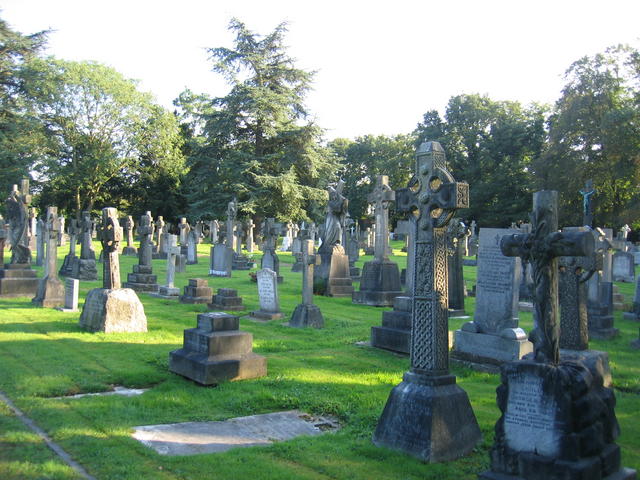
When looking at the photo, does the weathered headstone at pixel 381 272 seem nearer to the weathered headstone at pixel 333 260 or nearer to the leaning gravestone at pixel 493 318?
the weathered headstone at pixel 333 260

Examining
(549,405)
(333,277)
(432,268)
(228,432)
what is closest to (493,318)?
(432,268)

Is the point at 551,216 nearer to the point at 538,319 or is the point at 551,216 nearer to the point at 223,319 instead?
the point at 538,319

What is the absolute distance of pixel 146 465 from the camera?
4.89 metres

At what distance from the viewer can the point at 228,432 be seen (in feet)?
19.3

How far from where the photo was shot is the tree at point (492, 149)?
173 feet

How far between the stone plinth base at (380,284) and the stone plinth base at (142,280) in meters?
7.15

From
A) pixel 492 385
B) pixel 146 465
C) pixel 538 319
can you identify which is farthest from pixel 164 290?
pixel 538 319

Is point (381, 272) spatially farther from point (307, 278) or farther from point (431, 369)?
point (431, 369)

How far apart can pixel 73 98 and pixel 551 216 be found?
50.7m

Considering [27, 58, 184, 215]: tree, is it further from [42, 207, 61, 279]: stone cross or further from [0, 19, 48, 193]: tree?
[42, 207, 61, 279]: stone cross

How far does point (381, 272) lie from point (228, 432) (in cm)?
1092

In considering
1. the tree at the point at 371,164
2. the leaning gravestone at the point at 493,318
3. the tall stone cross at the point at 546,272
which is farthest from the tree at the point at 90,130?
the tall stone cross at the point at 546,272

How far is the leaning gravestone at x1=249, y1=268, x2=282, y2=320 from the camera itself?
13438 millimetres

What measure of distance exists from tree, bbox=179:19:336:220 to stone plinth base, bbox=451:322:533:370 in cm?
3534
